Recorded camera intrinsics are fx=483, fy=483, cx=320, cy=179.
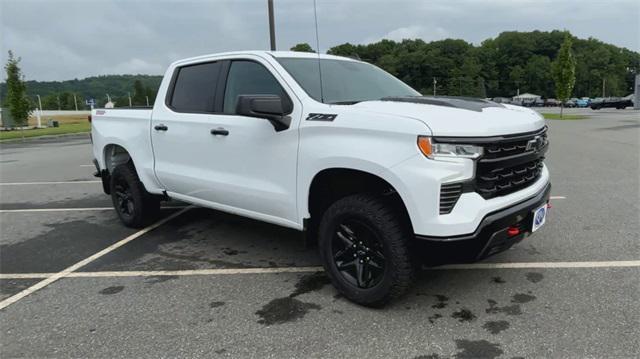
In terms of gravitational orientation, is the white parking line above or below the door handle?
below

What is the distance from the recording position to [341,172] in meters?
3.49

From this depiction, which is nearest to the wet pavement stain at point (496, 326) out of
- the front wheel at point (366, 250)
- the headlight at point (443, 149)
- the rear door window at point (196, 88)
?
the front wheel at point (366, 250)

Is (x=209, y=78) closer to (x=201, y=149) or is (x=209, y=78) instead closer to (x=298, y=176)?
(x=201, y=149)

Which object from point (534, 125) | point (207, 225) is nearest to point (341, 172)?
point (534, 125)

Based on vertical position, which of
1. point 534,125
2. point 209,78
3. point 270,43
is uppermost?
point 270,43

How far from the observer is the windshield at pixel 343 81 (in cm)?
389

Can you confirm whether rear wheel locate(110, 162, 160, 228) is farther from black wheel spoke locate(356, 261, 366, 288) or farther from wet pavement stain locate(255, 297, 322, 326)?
black wheel spoke locate(356, 261, 366, 288)

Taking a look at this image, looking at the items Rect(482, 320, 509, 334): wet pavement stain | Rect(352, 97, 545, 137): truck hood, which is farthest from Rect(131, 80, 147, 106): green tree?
Rect(482, 320, 509, 334): wet pavement stain

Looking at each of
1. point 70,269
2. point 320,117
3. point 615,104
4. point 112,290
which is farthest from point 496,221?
point 615,104

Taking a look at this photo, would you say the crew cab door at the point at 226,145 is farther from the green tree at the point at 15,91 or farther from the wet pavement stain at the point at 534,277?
the green tree at the point at 15,91

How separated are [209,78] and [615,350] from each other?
385 cm

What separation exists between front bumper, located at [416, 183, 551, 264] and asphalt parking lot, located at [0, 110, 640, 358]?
18.6 inches

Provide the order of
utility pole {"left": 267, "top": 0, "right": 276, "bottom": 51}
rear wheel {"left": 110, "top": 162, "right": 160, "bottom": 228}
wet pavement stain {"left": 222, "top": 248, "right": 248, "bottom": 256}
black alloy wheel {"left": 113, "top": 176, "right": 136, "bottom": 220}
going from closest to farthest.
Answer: wet pavement stain {"left": 222, "top": 248, "right": 248, "bottom": 256}, rear wheel {"left": 110, "top": 162, "right": 160, "bottom": 228}, black alloy wheel {"left": 113, "top": 176, "right": 136, "bottom": 220}, utility pole {"left": 267, "top": 0, "right": 276, "bottom": 51}

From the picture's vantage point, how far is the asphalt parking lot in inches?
117
